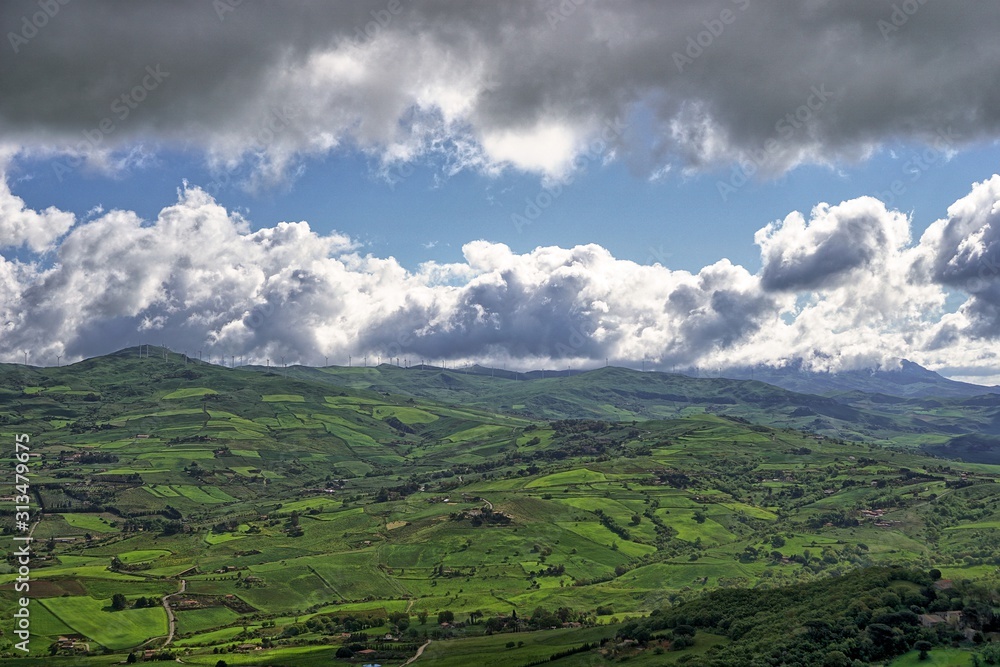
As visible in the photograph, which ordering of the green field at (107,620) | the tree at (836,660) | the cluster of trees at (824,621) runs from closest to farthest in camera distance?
the tree at (836,660)
the cluster of trees at (824,621)
the green field at (107,620)

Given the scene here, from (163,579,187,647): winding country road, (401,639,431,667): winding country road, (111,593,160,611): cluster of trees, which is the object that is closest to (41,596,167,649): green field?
(163,579,187,647): winding country road

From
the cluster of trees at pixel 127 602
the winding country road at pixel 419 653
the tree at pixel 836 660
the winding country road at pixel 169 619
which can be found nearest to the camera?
the tree at pixel 836 660

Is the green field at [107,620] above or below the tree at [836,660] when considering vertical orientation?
below

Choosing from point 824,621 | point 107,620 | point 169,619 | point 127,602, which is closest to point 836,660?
point 824,621

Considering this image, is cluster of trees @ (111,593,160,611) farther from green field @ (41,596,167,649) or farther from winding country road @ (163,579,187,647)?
winding country road @ (163,579,187,647)

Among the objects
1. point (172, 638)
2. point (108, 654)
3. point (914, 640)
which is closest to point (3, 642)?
point (108, 654)

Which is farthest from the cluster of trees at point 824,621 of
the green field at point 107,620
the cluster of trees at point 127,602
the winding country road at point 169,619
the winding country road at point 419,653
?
the cluster of trees at point 127,602

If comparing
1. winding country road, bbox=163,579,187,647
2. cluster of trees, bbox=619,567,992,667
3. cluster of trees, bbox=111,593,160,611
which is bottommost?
winding country road, bbox=163,579,187,647

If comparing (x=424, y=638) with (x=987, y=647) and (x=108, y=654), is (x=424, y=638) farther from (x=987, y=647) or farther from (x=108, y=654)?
(x=987, y=647)

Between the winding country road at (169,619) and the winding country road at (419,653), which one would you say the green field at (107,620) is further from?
the winding country road at (419,653)

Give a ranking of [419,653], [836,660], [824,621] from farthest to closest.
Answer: [419,653], [824,621], [836,660]

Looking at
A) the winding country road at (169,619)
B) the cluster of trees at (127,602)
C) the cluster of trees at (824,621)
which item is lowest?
the winding country road at (169,619)

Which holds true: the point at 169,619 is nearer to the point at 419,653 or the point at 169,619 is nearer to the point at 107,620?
the point at 107,620

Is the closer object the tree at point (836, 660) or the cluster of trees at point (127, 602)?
the tree at point (836, 660)
